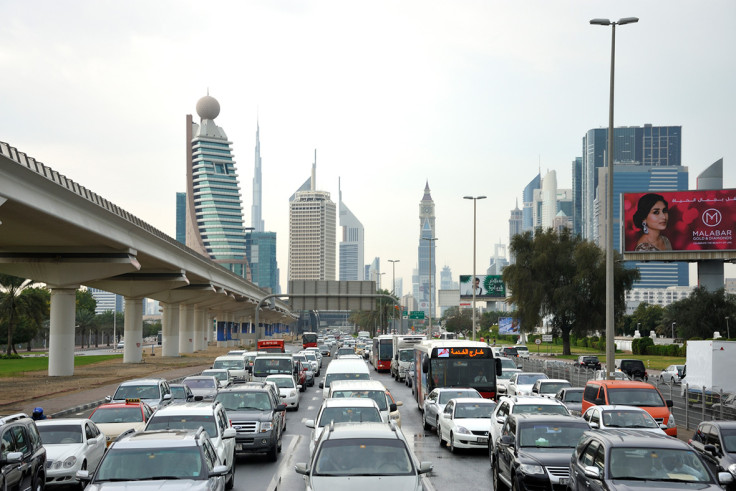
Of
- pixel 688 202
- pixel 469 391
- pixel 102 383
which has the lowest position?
pixel 102 383

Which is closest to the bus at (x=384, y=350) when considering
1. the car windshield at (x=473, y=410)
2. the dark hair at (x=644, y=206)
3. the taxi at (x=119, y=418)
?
the dark hair at (x=644, y=206)

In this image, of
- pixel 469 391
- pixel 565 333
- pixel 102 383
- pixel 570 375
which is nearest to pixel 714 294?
pixel 565 333

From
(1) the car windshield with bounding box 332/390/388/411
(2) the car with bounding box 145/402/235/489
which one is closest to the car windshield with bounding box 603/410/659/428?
(1) the car windshield with bounding box 332/390/388/411

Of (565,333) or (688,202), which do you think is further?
(565,333)

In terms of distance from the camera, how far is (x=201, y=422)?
15469 millimetres

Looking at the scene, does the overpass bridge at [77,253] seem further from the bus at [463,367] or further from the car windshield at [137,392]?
the bus at [463,367]

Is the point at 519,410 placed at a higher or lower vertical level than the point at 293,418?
higher

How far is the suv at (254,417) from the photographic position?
18.6 metres

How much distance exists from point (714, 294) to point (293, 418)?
64.7 m

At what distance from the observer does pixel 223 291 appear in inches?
3664

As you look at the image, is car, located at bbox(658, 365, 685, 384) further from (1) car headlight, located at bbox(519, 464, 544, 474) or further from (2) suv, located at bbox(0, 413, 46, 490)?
(2) suv, located at bbox(0, 413, 46, 490)

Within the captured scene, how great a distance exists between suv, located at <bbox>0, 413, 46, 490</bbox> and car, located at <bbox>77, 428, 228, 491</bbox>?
134 centimetres

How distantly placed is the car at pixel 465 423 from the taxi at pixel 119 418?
7.18 meters

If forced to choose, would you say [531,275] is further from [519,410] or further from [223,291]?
[519,410]
